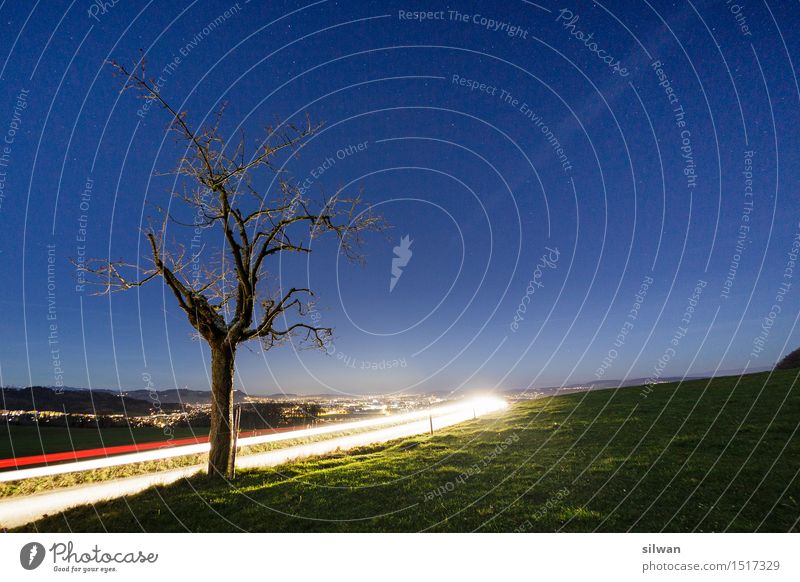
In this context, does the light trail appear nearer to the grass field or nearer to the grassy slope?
the grass field

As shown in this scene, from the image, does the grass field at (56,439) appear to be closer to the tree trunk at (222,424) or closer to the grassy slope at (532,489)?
the tree trunk at (222,424)

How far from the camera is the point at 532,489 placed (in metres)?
8.50

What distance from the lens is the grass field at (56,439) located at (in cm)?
1766

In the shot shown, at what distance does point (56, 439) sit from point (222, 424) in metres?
19.8

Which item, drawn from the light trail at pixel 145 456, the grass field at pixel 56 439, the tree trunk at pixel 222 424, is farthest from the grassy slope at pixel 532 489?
the grass field at pixel 56 439

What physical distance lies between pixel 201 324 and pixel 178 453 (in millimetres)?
9680

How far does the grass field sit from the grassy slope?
11.7 metres

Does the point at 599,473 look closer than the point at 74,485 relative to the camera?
Yes

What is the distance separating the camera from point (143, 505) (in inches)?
338

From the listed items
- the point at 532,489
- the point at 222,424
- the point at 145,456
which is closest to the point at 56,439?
the point at 145,456
